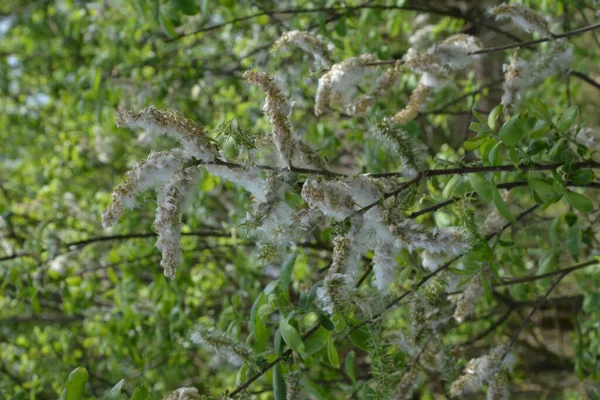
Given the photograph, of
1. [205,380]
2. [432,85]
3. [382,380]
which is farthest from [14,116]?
[382,380]

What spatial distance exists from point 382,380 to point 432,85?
2.74 feet

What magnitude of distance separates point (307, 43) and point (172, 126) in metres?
0.66

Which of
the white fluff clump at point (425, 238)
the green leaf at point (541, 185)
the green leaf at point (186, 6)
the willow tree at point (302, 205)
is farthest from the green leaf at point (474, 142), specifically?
the green leaf at point (186, 6)

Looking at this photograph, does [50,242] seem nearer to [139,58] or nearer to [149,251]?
[149,251]

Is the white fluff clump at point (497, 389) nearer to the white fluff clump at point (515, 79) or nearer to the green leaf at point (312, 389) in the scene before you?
the green leaf at point (312, 389)

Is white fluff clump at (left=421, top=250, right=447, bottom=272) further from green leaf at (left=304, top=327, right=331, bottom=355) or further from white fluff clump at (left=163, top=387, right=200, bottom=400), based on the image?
white fluff clump at (left=163, top=387, right=200, bottom=400)

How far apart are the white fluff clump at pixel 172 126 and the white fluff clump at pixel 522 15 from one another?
82 cm

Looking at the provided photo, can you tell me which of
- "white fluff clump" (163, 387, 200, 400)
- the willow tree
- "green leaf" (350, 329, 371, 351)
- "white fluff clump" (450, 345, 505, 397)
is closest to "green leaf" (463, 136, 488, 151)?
the willow tree

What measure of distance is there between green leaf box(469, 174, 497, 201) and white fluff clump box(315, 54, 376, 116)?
466 mm

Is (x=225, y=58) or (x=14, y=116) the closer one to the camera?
(x=225, y=58)

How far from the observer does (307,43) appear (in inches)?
64.1

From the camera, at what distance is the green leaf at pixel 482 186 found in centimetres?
128

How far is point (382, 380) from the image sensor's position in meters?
1.19

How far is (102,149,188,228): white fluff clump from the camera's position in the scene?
3.55ft
